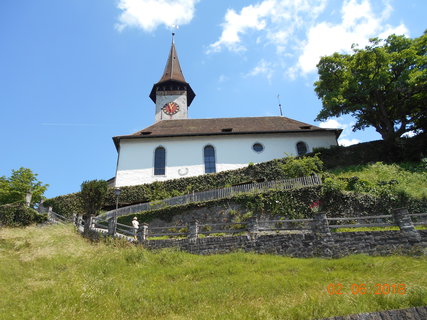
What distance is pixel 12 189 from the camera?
29.0 metres

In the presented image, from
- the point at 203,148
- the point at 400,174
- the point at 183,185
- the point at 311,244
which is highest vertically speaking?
the point at 203,148

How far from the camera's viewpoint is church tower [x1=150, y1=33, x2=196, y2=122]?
37625mm

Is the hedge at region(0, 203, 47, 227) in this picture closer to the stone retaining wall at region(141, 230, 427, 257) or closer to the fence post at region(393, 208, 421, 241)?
the stone retaining wall at region(141, 230, 427, 257)

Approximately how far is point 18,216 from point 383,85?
28.2m

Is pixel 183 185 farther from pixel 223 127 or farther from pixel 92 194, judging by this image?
pixel 223 127

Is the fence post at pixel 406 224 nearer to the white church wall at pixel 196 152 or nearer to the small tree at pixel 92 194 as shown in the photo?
the white church wall at pixel 196 152

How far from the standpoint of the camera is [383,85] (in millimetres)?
22219

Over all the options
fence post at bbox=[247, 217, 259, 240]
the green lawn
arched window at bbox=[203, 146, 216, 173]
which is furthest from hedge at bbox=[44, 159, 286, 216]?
fence post at bbox=[247, 217, 259, 240]

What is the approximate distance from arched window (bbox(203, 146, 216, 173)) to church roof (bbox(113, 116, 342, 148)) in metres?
1.41

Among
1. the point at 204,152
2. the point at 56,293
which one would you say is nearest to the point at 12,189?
the point at 204,152

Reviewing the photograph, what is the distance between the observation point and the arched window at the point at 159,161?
25.1m

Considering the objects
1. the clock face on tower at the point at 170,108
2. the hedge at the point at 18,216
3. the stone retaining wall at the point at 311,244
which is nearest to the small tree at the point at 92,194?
the hedge at the point at 18,216

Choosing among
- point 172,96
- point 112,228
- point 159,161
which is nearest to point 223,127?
point 159,161

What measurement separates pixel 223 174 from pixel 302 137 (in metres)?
8.54
